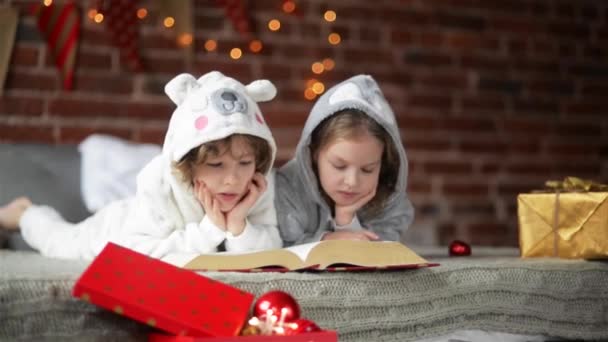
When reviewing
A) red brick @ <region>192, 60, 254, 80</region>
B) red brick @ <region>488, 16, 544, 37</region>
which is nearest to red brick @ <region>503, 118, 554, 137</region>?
red brick @ <region>488, 16, 544, 37</region>

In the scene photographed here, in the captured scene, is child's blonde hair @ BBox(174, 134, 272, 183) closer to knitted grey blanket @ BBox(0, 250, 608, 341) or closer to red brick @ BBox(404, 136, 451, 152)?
knitted grey blanket @ BBox(0, 250, 608, 341)

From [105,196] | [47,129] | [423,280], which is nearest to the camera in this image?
[423,280]

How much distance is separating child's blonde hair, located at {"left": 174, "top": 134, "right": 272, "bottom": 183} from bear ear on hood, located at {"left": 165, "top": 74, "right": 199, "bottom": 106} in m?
0.12

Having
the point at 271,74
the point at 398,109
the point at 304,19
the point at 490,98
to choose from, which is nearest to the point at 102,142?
the point at 271,74

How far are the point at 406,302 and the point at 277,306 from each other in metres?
0.29

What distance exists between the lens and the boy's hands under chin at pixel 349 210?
5.70 feet

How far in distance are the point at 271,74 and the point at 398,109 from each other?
506 millimetres

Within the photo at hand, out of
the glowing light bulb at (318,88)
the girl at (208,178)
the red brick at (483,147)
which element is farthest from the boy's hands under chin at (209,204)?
the red brick at (483,147)

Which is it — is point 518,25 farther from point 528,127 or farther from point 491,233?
point 491,233

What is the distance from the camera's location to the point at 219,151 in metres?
1.52

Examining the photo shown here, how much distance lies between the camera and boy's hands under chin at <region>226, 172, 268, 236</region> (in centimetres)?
157

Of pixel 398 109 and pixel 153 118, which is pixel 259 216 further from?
pixel 398 109

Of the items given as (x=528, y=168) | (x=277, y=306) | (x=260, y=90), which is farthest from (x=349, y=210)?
(x=528, y=168)

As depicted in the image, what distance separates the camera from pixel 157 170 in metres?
1.63
